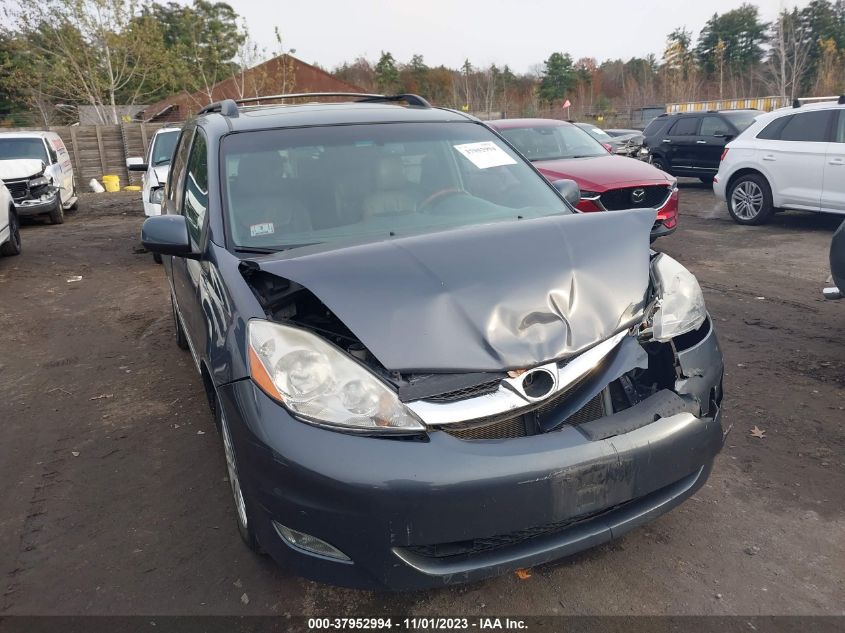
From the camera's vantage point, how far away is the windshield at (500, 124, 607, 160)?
28.6 feet

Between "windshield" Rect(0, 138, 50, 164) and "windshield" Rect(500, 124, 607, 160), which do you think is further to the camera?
"windshield" Rect(0, 138, 50, 164)

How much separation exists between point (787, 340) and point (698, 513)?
2.65 m

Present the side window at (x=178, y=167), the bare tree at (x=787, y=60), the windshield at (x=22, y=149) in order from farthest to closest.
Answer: the bare tree at (x=787, y=60) < the windshield at (x=22, y=149) < the side window at (x=178, y=167)

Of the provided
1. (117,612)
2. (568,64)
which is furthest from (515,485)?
(568,64)

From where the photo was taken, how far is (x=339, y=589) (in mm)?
2486

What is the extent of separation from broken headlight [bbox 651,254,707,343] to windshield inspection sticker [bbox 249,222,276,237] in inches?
64.6

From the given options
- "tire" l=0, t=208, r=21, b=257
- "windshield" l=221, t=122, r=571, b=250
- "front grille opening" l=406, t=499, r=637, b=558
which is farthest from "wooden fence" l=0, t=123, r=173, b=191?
"front grille opening" l=406, t=499, r=637, b=558

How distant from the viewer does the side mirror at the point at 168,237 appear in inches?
119

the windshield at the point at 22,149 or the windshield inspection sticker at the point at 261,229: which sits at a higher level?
the windshield at the point at 22,149

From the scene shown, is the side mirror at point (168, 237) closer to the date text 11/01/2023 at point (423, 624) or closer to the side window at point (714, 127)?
the date text 11/01/2023 at point (423, 624)

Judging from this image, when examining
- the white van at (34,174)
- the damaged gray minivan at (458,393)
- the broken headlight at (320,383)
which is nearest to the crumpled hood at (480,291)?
the damaged gray minivan at (458,393)

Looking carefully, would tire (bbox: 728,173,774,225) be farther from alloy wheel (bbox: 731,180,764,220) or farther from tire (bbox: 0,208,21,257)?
tire (bbox: 0,208,21,257)

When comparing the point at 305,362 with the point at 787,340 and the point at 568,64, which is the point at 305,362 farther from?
the point at 568,64

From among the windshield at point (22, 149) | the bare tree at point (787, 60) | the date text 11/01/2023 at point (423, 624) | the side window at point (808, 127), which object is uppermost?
the bare tree at point (787, 60)
